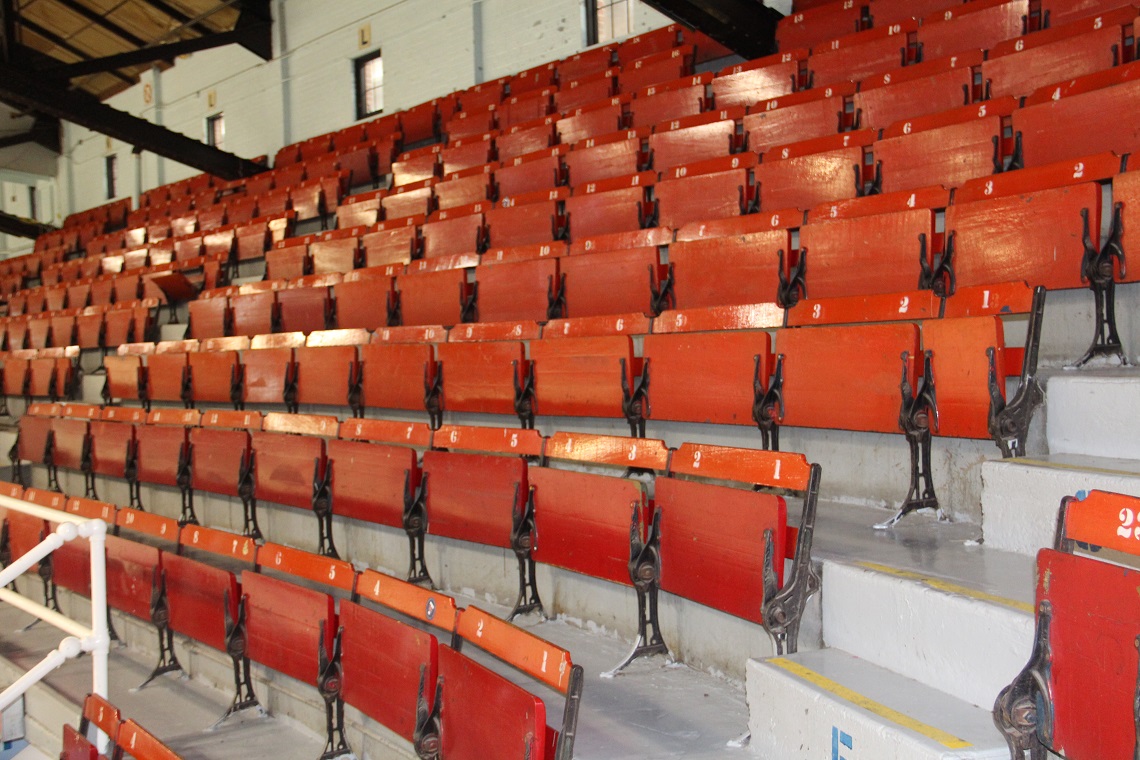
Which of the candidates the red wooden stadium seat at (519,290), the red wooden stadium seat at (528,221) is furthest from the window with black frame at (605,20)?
the red wooden stadium seat at (519,290)

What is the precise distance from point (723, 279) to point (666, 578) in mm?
1078

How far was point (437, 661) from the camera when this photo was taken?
1.46 m

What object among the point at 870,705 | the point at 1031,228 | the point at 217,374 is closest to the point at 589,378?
the point at 1031,228

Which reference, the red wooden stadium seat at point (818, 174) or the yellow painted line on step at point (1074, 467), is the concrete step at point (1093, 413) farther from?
the red wooden stadium seat at point (818, 174)

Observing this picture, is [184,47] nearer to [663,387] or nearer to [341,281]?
[341,281]

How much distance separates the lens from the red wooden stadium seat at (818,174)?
2566mm

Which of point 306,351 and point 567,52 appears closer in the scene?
point 306,351

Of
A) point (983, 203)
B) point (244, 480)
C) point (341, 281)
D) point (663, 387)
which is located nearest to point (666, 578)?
point (663, 387)

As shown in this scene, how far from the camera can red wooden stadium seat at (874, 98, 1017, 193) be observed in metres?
2.31

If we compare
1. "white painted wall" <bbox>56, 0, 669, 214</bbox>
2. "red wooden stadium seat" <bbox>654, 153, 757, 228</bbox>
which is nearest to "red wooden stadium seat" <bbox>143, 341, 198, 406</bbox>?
"red wooden stadium seat" <bbox>654, 153, 757, 228</bbox>

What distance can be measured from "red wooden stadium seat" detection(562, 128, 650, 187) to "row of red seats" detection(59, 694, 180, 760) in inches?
100

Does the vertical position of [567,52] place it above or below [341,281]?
above

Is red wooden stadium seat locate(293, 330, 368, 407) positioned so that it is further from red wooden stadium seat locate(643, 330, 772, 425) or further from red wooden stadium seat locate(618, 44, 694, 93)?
red wooden stadium seat locate(618, 44, 694, 93)

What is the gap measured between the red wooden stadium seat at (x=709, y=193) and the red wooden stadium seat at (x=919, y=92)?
439 mm
